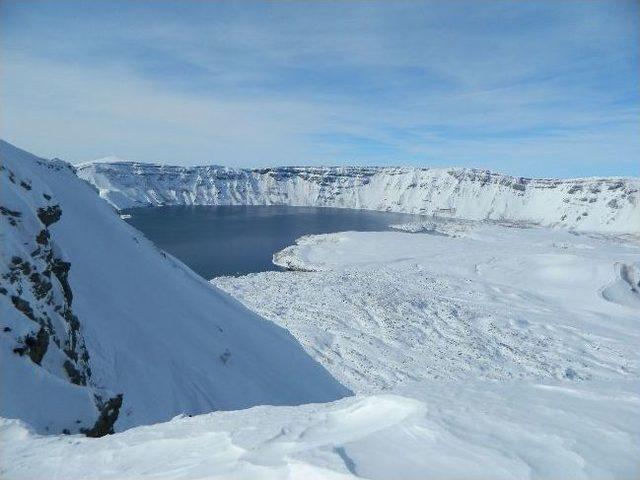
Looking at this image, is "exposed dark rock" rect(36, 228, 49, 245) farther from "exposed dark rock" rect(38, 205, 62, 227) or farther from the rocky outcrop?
"exposed dark rock" rect(38, 205, 62, 227)

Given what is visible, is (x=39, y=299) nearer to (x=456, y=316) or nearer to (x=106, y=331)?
(x=106, y=331)

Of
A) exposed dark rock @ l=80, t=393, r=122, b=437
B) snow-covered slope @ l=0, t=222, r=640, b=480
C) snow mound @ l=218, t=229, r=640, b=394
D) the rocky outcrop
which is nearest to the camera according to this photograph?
snow-covered slope @ l=0, t=222, r=640, b=480

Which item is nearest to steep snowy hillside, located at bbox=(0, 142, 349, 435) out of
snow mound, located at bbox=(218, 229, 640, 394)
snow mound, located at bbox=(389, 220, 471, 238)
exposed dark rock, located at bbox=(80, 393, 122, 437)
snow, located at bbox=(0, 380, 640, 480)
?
exposed dark rock, located at bbox=(80, 393, 122, 437)

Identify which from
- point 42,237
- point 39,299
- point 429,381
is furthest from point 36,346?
point 429,381

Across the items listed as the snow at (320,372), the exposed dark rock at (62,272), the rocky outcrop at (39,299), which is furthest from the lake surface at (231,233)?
the rocky outcrop at (39,299)

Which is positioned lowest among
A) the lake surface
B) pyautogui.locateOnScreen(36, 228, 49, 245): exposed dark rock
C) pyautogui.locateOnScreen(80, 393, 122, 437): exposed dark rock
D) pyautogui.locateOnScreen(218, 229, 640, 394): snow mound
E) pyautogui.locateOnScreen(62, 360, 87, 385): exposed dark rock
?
pyautogui.locateOnScreen(218, 229, 640, 394): snow mound

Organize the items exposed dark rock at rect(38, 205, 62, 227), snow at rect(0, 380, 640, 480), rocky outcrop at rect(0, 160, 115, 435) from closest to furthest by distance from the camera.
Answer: snow at rect(0, 380, 640, 480), rocky outcrop at rect(0, 160, 115, 435), exposed dark rock at rect(38, 205, 62, 227)

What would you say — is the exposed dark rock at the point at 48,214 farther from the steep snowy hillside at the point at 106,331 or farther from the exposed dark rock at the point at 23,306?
the exposed dark rock at the point at 23,306
